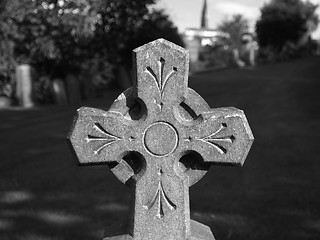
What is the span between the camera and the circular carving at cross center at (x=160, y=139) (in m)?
2.84

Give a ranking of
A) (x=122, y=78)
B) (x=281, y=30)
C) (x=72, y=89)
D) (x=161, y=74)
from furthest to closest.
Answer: (x=281, y=30) < (x=122, y=78) < (x=72, y=89) < (x=161, y=74)

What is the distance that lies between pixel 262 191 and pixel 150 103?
358 cm

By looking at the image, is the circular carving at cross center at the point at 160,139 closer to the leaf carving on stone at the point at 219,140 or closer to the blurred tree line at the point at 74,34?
the leaf carving on stone at the point at 219,140

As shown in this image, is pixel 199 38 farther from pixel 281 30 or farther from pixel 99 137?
pixel 99 137

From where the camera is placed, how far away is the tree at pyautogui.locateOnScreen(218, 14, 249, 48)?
192 ft

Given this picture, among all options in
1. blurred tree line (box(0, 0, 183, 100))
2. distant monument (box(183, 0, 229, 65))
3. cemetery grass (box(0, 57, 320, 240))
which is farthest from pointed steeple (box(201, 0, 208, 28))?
cemetery grass (box(0, 57, 320, 240))

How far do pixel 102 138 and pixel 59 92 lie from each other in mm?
13150

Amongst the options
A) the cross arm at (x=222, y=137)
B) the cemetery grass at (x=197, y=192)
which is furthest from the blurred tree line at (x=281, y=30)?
the cross arm at (x=222, y=137)

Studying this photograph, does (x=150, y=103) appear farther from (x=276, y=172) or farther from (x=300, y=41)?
(x=300, y=41)

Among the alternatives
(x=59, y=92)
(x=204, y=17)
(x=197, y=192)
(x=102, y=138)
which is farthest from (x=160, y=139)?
(x=204, y=17)

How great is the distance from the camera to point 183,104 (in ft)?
9.48

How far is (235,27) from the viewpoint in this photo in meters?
62.3

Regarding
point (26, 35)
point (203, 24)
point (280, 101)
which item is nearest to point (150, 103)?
point (280, 101)

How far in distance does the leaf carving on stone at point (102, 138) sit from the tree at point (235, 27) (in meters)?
55.1
